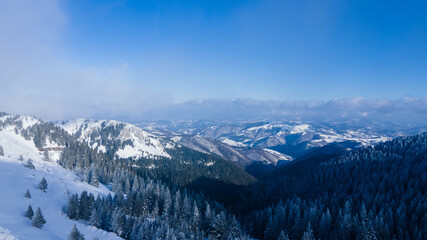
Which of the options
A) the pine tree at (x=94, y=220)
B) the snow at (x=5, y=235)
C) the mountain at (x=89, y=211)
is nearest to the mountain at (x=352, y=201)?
the mountain at (x=89, y=211)

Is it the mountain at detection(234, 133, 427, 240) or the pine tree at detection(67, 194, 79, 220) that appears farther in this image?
the mountain at detection(234, 133, 427, 240)

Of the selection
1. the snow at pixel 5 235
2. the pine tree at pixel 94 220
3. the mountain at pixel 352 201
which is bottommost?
the mountain at pixel 352 201

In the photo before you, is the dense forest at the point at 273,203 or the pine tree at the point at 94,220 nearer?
the pine tree at the point at 94,220

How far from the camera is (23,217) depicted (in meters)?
55.4

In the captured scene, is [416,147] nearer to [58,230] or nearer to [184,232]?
[184,232]

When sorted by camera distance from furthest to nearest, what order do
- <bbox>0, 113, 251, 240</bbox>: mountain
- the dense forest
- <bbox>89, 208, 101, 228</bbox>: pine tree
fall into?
the dense forest → <bbox>89, 208, 101, 228</bbox>: pine tree → <bbox>0, 113, 251, 240</bbox>: mountain

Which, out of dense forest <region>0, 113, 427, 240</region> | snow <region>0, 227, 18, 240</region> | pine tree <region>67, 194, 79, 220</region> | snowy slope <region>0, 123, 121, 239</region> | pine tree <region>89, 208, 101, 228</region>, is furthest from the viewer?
dense forest <region>0, 113, 427, 240</region>

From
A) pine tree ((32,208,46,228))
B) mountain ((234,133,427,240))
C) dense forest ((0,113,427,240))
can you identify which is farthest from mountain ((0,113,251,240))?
mountain ((234,133,427,240))

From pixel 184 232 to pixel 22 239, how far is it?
40515mm

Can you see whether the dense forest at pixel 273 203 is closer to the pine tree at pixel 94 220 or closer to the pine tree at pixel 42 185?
the pine tree at pixel 94 220

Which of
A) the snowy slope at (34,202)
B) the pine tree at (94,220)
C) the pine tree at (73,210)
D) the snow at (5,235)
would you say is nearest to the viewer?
the snow at (5,235)

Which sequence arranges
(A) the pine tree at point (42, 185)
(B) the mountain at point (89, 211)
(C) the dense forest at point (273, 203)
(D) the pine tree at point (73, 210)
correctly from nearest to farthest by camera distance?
1. (B) the mountain at point (89, 211)
2. (D) the pine tree at point (73, 210)
3. (C) the dense forest at point (273, 203)
4. (A) the pine tree at point (42, 185)

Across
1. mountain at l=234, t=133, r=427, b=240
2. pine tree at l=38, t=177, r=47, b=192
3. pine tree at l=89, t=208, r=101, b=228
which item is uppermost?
pine tree at l=38, t=177, r=47, b=192

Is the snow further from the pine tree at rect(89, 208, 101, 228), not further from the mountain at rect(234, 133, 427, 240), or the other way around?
the mountain at rect(234, 133, 427, 240)
